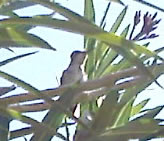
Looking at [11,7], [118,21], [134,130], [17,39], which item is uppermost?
[118,21]

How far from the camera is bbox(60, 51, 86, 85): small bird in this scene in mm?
771

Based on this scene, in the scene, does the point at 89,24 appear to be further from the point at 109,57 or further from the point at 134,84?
the point at 109,57

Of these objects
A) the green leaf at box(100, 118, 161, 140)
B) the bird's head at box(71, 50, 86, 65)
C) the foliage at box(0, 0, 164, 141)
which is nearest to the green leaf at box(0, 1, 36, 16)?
the foliage at box(0, 0, 164, 141)

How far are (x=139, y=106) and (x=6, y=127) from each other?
1.03 feet

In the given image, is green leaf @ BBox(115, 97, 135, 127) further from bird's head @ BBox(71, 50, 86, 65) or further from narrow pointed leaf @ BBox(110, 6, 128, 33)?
narrow pointed leaf @ BBox(110, 6, 128, 33)

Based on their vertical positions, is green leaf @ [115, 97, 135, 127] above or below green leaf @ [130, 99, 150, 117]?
below

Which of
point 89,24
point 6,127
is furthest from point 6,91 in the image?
point 89,24

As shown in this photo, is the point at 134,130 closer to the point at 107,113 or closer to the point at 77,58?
the point at 107,113

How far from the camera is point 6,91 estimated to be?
0.76 metres

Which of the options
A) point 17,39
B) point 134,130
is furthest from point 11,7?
point 134,130

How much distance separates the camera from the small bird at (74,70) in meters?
0.77

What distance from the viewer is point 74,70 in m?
0.79

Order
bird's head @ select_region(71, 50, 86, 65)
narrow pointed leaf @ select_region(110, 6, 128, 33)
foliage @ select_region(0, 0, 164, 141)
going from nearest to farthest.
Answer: foliage @ select_region(0, 0, 164, 141) → bird's head @ select_region(71, 50, 86, 65) → narrow pointed leaf @ select_region(110, 6, 128, 33)

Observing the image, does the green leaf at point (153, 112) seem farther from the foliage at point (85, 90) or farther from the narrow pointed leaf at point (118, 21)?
the narrow pointed leaf at point (118, 21)
